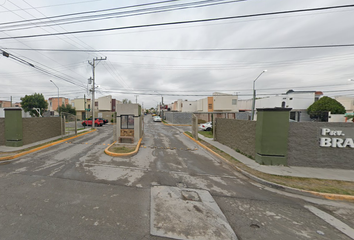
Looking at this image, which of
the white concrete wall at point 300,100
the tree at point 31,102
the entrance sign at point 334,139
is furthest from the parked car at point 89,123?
the white concrete wall at point 300,100

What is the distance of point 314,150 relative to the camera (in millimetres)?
6512

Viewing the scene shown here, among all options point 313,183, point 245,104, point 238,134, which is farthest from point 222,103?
point 313,183

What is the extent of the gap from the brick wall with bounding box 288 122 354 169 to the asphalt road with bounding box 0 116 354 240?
2.92 m

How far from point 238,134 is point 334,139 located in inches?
164

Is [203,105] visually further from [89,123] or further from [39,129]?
[39,129]

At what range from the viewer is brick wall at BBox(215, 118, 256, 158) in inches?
304

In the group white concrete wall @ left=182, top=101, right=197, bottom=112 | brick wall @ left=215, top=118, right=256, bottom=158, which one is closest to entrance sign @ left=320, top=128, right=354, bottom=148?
brick wall @ left=215, top=118, right=256, bottom=158

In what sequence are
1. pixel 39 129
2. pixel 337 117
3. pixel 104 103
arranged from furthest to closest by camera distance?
pixel 104 103
pixel 337 117
pixel 39 129

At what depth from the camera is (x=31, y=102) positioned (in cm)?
3506

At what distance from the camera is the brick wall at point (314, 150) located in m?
6.32

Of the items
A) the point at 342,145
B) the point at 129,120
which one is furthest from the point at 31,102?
the point at 342,145

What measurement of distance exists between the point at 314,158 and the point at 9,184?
11.9 m

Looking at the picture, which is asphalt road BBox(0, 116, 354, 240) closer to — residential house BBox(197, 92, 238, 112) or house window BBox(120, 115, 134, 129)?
house window BBox(120, 115, 134, 129)

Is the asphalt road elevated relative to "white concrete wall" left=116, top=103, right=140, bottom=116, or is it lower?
lower
